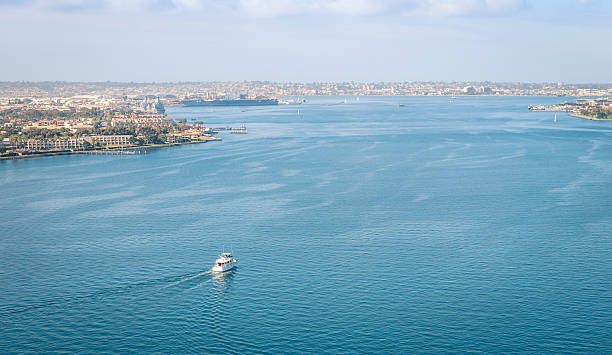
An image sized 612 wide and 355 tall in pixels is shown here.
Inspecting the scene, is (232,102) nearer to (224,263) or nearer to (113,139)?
(113,139)

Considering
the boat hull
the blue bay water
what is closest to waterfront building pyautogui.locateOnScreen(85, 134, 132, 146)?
the blue bay water

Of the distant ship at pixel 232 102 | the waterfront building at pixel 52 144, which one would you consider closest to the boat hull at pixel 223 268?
the waterfront building at pixel 52 144

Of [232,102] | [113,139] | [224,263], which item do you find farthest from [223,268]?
[232,102]

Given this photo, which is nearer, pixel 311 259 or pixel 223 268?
pixel 223 268

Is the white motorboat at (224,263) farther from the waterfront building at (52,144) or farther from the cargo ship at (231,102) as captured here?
the cargo ship at (231,102)

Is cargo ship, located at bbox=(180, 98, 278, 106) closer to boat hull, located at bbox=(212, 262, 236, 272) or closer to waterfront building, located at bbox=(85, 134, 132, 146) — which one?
waterfront building, located at bbox=(85, 134, 132, 146)
